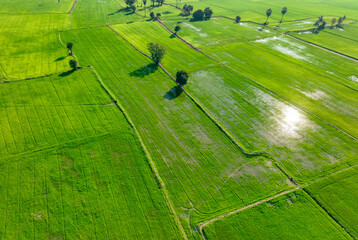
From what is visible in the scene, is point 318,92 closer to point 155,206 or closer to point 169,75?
point 169,75

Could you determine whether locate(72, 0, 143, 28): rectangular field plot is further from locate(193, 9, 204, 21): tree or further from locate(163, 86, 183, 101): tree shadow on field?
locate(163, 86, 183, 101): tree shadow on field

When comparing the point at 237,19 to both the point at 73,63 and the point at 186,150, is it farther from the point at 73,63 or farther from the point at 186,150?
the point at 186,150

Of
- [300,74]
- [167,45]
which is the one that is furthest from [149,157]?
[300,74]

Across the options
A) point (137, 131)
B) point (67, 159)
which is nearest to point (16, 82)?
point (67, 159)

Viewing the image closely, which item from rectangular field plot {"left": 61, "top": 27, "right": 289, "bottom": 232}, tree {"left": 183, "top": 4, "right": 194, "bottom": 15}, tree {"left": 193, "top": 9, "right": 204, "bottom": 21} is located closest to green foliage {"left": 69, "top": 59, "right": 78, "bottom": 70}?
rectangular field plot {"left": 61, "top": 27, "right": 289, "bottom": 232}

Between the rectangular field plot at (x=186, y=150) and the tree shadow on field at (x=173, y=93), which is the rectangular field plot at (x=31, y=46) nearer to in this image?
the rectangular field plot at (x=186, y=150)

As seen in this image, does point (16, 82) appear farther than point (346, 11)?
No
